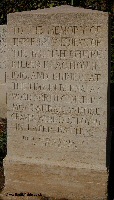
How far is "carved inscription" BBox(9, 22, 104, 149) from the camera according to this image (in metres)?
4.93

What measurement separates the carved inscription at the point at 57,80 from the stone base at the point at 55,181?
385 mm

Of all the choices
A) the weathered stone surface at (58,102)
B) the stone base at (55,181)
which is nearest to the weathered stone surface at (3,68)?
the weathered stone surface at (58,102)

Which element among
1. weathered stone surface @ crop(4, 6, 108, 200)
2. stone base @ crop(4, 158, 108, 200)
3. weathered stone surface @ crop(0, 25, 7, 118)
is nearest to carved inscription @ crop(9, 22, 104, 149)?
weathered stone surface @ crop(4, 6, 108, 200)

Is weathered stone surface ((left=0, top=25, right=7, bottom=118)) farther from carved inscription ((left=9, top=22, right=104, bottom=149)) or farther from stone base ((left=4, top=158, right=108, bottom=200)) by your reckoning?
stone base ((left=4, top=158, right=108, bottom=200))

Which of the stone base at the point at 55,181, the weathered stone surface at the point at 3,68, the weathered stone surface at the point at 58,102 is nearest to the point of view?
the weathered stone surface at the point at 58,102

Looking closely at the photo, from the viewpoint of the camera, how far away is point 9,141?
17.8 ft

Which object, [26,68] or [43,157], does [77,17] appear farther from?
[43,157]

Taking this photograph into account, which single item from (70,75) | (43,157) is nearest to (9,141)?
(43,157)

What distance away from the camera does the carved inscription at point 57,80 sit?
4.93 metres

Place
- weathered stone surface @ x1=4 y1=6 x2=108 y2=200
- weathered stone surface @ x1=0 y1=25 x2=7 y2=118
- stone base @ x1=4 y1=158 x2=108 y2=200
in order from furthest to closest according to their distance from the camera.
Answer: weathered stone surface @ x1=0 y1=25 x2=7 y2=118, stone base @ x1=4 y1=158 x2=108 y2=200, weathered stone surface @ x1=4 y1=6 x2=108 y2=200

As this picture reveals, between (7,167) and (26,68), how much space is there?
4.84 ft

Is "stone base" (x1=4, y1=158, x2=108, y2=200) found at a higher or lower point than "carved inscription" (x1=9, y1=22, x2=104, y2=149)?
lower

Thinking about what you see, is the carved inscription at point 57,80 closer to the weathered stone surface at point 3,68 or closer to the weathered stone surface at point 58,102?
the weathered stone surface at point 58,102

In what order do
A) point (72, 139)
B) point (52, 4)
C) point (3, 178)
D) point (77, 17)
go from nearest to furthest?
1. point (77, 17)
2. point (72, 139)
3. point (3, 178)
4. point (52, 4)
